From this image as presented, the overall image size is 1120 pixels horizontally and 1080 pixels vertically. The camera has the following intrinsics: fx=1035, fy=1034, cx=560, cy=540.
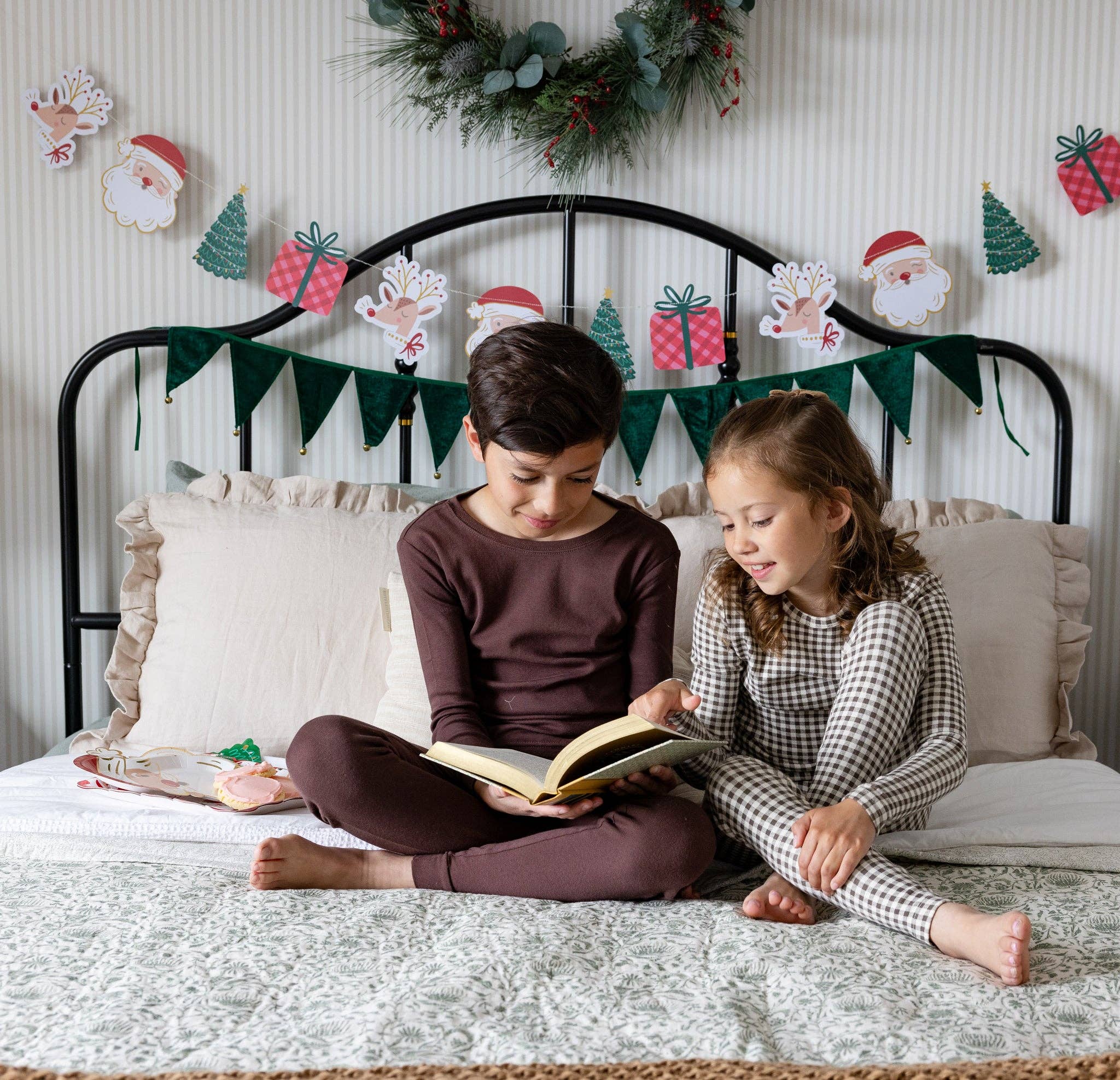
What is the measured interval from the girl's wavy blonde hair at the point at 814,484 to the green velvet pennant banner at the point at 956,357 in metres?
0.61

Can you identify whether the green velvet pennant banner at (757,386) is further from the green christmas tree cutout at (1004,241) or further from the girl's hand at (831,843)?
the girl's hand at (831,843)

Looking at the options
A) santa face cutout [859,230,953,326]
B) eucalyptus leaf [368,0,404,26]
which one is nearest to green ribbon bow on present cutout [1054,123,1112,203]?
santa face cutout [859,230,953,326]

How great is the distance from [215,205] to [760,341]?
3.47 ft

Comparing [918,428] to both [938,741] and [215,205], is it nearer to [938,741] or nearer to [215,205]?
[938,741]

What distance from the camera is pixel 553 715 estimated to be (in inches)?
50.5

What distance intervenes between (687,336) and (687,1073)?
56.3 inches

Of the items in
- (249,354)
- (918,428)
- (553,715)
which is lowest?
(553,715)

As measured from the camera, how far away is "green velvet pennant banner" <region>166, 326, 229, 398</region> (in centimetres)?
181

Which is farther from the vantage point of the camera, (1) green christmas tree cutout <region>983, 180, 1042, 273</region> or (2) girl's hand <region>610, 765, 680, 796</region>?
(1) green christmas tree cutout <region>983, 180, 1042, 273</region>

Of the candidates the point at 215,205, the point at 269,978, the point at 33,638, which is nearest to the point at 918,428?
the point at 215,205

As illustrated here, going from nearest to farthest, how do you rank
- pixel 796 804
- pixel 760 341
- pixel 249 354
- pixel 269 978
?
pixel 269 978 → pixel 796 804 → pixel 249 354 → pixel 760 341

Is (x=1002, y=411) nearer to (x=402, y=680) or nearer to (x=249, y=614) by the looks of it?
(x=402, y=680)

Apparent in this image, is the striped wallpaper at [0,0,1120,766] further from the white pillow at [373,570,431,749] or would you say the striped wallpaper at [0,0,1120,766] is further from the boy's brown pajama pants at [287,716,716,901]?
the boy's brown pajama pants at [287,716,716,901]

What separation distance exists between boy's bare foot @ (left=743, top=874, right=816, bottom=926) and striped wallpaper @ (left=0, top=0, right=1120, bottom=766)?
3.59 feet
